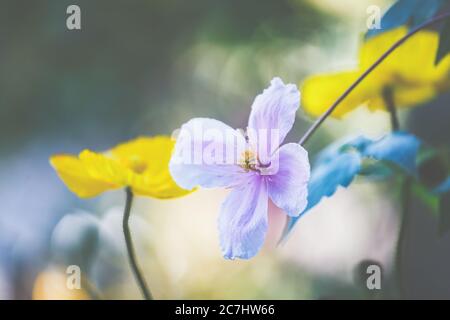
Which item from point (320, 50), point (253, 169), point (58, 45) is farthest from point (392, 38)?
point (58, 45)

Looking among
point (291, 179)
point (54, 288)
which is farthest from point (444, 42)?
point (54, 288)

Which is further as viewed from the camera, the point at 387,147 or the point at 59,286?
the point at 59,286

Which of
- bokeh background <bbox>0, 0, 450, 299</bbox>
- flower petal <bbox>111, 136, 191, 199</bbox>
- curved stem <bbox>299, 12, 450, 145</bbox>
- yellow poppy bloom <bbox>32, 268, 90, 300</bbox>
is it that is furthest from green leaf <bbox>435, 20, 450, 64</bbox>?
yellow poppy bloom <bbox>32, 268, 90, 300</bbox>

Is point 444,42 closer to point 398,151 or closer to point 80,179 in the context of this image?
point 398,151

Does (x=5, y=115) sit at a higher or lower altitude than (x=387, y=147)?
higher
